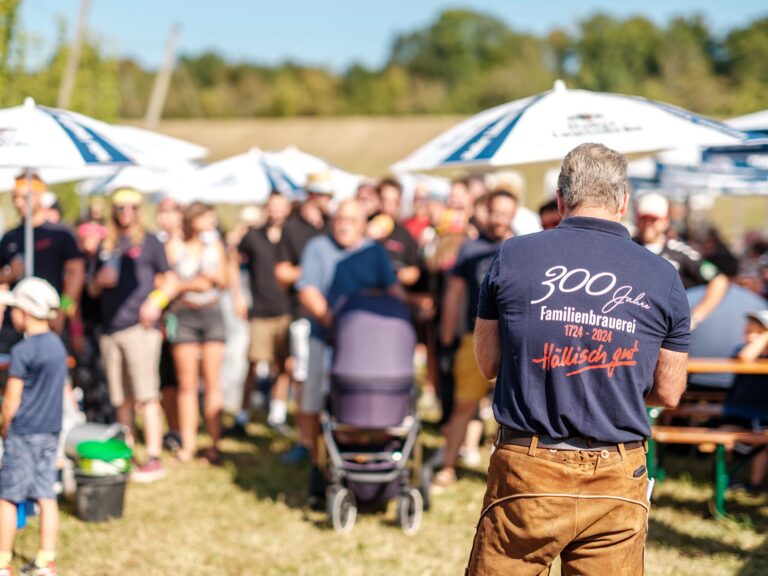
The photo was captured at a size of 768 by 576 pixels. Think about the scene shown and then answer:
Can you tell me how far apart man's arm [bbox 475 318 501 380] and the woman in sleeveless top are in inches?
167

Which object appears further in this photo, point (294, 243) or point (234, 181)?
point (234, 181)

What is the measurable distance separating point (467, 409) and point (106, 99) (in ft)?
51.8

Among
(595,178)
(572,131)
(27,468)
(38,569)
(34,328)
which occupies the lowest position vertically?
(38,569)

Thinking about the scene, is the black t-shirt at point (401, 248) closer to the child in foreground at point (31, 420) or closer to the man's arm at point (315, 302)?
the man's arm at point (315, 302)

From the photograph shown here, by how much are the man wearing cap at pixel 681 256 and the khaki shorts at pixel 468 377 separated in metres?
1.41

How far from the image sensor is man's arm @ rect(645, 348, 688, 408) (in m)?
3.00

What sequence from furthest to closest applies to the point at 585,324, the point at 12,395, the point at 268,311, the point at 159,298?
1. the point at 268,311
2. the point at 159,298
3. the point at 12,395
4. the point at 585,324

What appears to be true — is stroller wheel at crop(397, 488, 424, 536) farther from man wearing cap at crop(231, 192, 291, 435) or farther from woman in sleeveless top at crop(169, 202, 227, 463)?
man wearing cap at crop(231, 192, 291, 435)

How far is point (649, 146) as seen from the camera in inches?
180

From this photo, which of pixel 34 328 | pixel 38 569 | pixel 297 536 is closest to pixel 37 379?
pixel 34 328

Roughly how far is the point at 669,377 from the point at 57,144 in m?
3.65

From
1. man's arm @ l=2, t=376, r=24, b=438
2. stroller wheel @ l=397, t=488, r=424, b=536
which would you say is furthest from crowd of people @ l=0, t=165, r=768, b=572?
man's arm @ l=2, t=376, r=24, b=438

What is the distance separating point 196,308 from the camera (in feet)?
23.2

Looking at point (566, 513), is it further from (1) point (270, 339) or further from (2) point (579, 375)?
(1) point (270, 339)
